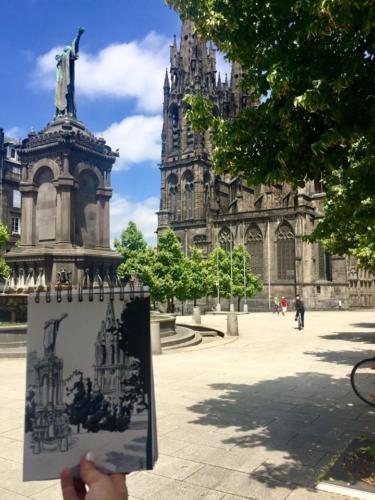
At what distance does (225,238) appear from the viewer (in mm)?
63219

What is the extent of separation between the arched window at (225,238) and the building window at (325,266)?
12636mm

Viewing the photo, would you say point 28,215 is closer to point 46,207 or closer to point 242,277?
point 46,207

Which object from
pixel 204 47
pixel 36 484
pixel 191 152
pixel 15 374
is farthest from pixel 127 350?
pixel 204 47

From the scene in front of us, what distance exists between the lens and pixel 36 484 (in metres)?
4.93

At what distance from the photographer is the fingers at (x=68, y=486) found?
1.76m

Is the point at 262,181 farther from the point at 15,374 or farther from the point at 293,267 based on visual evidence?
the point at 293,267

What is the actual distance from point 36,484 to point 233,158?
499 centimetres

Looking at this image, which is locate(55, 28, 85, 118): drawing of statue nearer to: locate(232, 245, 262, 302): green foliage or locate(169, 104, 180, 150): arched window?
locate(232, 245, 262, 302): green foliage

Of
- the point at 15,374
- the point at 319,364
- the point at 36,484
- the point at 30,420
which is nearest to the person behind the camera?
the point at 30,420

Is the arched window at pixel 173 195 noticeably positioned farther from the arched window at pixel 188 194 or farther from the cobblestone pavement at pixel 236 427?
the cobblestone pavement at pixel 236 427

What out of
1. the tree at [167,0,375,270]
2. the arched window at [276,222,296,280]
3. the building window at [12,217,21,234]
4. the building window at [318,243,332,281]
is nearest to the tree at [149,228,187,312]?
the arched window at [276,222,296,280]

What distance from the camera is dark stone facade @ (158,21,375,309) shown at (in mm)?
56469

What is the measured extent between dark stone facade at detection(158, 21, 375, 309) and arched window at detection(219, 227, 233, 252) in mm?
152

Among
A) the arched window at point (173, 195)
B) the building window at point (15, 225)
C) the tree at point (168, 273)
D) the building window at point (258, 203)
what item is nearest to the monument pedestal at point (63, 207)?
→ the tree at point (168, 273)
